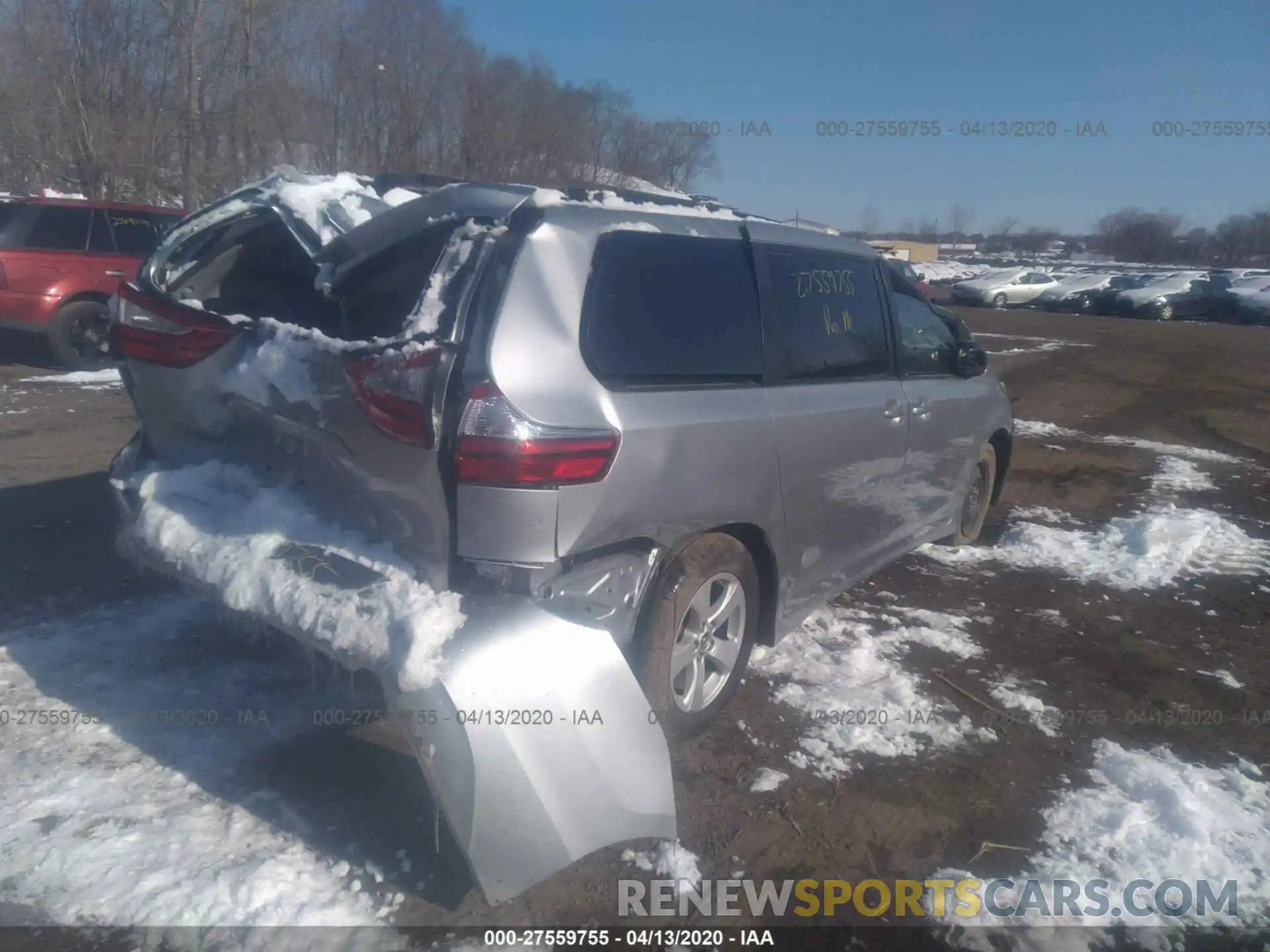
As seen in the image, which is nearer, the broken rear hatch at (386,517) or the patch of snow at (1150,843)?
the broken rear hatch at (386,517)

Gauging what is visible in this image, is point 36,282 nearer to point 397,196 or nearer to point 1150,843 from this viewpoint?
point 397,196

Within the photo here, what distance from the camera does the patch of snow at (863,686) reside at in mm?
3564

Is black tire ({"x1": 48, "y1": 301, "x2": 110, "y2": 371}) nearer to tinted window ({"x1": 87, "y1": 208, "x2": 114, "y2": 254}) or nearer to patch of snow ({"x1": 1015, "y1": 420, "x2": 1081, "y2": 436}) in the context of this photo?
tinted window ({"x1": 87, "y1": 208, "x2": 114, "y2": 254})

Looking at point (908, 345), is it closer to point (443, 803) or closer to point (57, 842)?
point (443, 803)

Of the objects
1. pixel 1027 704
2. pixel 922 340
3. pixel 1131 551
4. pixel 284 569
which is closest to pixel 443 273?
pixel 284 569

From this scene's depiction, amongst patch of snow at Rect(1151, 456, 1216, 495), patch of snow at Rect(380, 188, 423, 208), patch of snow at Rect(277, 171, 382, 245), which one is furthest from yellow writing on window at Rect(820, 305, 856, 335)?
patch of snow at Rect(1151, 456, 1216, 495)

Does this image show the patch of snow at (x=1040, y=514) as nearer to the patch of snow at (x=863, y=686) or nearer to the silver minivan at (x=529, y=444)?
the patch of snow at (x=863, y=686)

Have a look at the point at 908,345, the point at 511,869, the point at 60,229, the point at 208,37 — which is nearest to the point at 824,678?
the point at 908,345

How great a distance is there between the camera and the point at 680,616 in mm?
3068

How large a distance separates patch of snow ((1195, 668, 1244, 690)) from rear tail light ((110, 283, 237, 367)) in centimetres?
442

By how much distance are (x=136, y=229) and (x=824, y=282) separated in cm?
968

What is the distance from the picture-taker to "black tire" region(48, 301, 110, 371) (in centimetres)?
1012

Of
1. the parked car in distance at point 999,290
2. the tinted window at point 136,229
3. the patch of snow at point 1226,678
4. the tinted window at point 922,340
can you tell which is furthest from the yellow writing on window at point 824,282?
the parked car in distance at point 999,290

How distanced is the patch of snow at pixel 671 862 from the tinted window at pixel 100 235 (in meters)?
10.2
